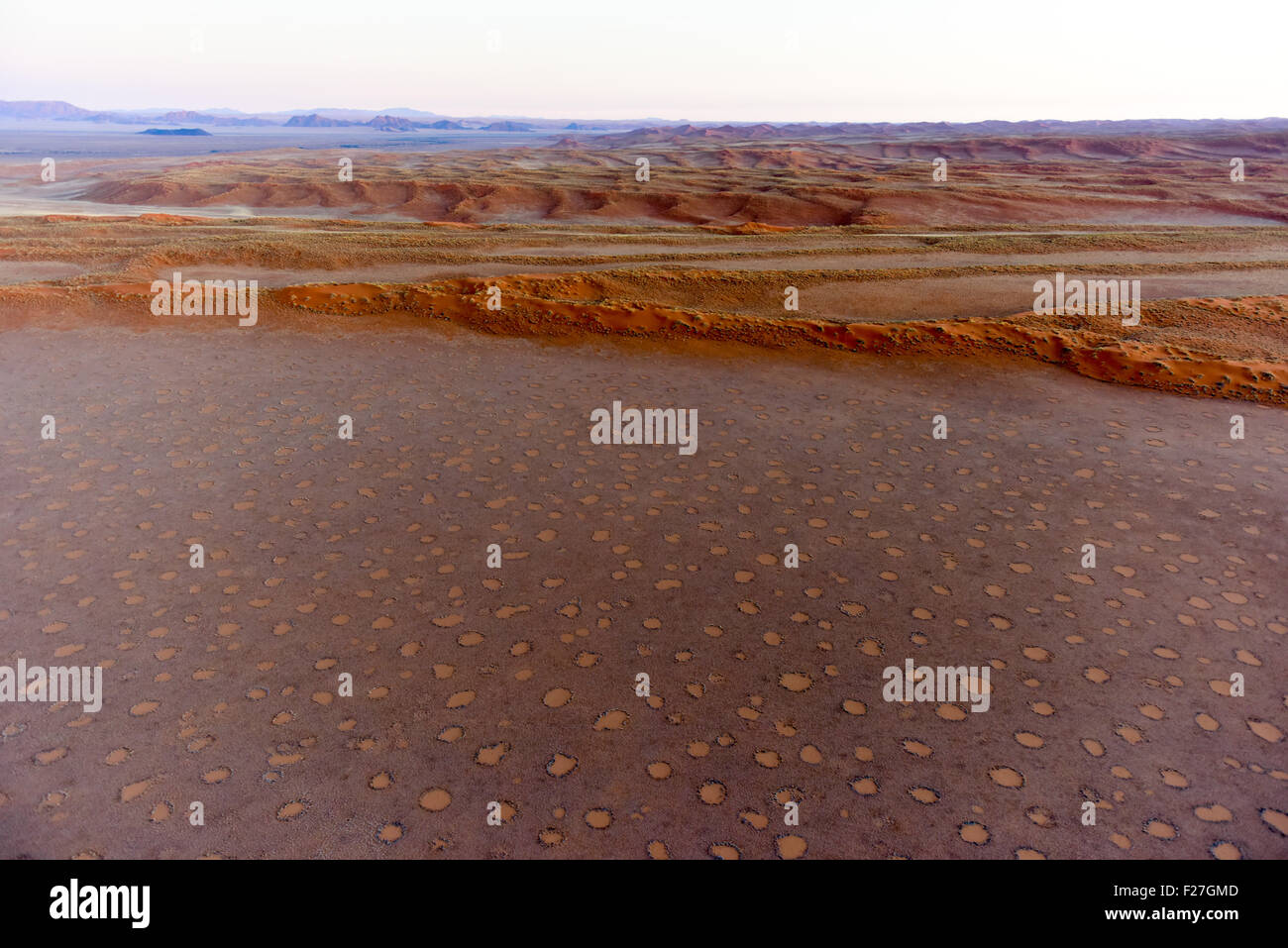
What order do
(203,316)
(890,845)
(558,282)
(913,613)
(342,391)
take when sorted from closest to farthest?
(890,845), (913,613), (342,391), (203,316), (558,282)

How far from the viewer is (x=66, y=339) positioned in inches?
656

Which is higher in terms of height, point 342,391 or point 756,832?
point 342,391

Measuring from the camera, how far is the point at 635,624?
7465 millimetres

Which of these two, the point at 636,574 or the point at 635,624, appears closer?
the point at 635,624

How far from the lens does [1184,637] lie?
7.31m

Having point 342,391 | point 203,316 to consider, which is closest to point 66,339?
point 203,316

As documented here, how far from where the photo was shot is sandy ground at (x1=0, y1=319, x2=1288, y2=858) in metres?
5.23

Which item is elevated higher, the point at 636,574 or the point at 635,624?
the point at 636,574

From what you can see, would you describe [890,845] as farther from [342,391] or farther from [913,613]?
[342,391]

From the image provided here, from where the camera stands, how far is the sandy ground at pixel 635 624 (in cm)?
523

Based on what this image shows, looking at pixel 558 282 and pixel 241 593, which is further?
pixel 558 282

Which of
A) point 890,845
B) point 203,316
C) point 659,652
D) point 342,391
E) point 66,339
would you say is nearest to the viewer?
point 890,845

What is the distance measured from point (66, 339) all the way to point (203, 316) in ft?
9.59

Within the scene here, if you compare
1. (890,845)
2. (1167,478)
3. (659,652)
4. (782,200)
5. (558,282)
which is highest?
(782,200)
